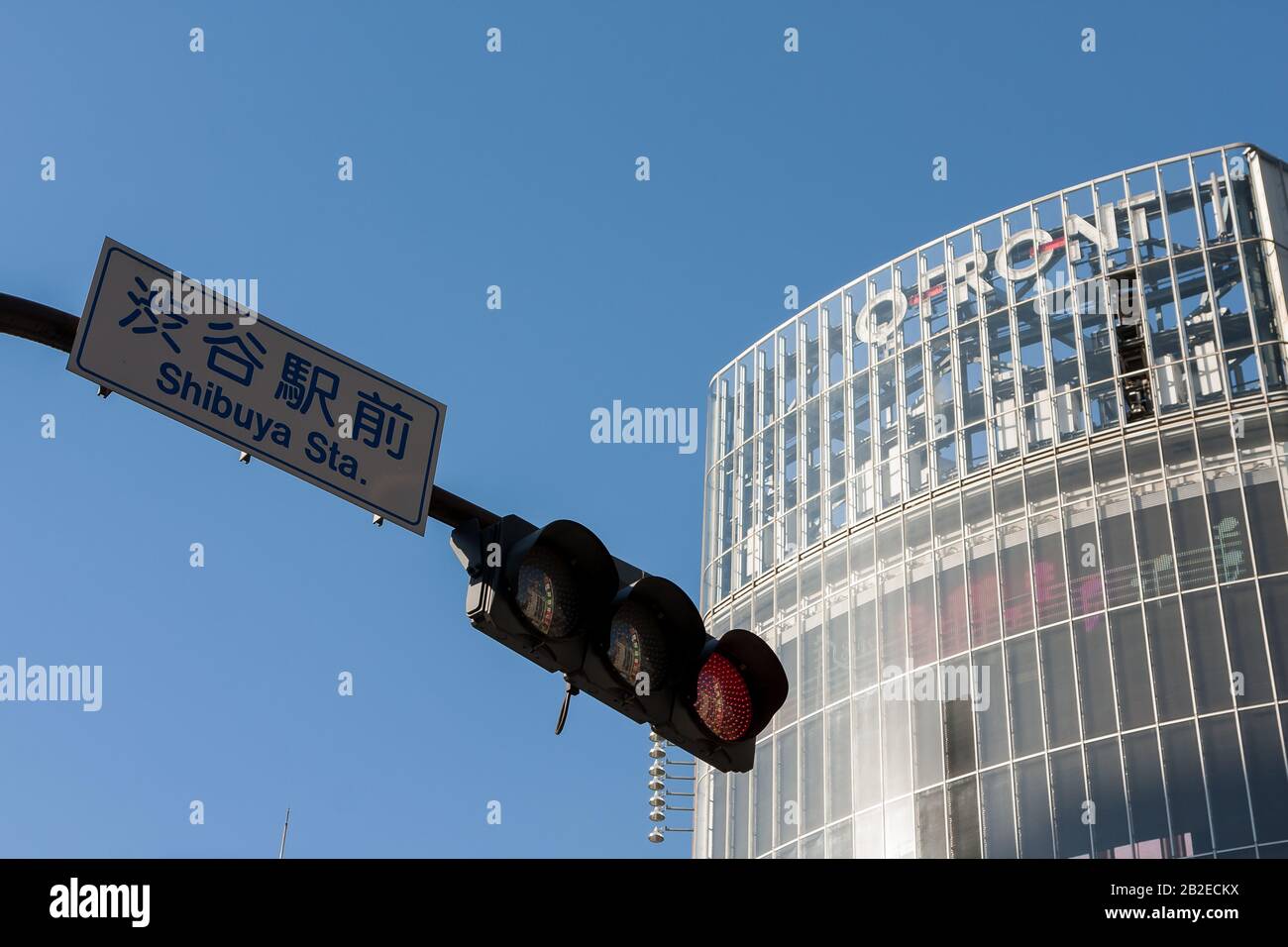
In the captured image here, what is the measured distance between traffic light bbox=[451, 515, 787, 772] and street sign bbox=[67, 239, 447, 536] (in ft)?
1.04

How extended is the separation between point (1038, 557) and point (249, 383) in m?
32.5

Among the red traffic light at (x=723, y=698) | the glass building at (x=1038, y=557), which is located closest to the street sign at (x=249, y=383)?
the red traffic light at (x=723, y=698)

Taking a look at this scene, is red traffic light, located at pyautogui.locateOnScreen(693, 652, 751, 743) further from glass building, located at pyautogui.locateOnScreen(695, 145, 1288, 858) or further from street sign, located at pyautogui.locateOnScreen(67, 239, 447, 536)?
glass building, located at pyautogui.locateOnScreen(695, 145, 1288, 858)

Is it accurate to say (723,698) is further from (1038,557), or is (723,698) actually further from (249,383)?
(1038,557)

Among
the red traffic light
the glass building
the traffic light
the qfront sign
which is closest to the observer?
the traffic light

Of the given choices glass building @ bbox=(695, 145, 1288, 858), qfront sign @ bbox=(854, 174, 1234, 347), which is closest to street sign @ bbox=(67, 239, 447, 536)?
glass building @ bbox=(695, 145, 1288, 858)

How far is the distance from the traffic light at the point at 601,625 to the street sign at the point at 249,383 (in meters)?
0.32

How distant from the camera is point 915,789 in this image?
34.8 metres

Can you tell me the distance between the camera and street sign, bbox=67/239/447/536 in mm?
4613

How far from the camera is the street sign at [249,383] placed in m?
4.61

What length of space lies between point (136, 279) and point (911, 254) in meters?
38.3

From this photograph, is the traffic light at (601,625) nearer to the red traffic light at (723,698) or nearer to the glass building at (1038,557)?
the red traffic light at (723,698)

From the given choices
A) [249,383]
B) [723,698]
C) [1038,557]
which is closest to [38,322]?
[249,383]
